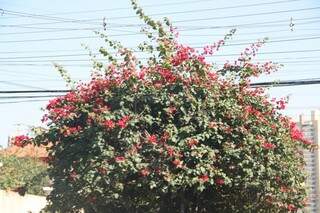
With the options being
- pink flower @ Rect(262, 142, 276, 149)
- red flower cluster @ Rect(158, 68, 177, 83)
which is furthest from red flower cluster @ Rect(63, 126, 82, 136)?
pink flower @ Rect(262, 142, 276, 149)

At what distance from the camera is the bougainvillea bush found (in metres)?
9.90

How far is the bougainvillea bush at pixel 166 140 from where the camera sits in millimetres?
9898

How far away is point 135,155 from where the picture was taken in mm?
9867

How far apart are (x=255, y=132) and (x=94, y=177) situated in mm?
3145

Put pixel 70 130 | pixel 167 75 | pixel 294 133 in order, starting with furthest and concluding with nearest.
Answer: pixel 294 133, pixel 167 75, pixel 70 130

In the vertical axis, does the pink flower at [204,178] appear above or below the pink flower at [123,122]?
below

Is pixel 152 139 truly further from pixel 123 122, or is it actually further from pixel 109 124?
pixel 109 124

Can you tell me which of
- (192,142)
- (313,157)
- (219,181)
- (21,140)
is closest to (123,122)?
(192,142)

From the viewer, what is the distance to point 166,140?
393 inches

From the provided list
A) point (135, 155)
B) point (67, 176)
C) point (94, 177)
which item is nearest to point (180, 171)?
point (135, 155)

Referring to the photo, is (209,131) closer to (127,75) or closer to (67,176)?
(127,75)

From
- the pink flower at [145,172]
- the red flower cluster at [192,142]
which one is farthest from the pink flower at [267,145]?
the pink flower at [145,172]

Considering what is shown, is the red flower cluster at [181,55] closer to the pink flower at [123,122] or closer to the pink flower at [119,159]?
the pink flower at [123,122]

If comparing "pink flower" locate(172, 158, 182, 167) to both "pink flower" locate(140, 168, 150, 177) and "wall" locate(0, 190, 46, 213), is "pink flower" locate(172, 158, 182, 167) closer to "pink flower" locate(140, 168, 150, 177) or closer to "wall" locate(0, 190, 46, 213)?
"pink flower" locate(140, 168, 150, 177)
